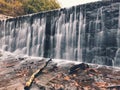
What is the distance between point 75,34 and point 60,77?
634 centimetres

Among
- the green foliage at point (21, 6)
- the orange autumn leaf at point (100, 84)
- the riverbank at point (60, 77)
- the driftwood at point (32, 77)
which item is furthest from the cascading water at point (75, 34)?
the green foliage at point (21, 6)

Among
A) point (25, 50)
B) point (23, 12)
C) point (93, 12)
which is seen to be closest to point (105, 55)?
point (93, 12)

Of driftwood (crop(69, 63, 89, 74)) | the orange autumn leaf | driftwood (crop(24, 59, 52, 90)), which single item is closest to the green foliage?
driftwood (crop(24, 59, 52, 90))

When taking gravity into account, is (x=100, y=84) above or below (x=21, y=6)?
below

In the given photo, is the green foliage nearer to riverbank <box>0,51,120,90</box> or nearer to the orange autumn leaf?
riverbank <box>0,51,120,90</box>

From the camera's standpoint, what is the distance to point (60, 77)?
61.5 ft

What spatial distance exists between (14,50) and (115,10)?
46.7 feet

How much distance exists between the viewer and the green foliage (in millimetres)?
44688

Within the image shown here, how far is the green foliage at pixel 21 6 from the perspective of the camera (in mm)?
44688

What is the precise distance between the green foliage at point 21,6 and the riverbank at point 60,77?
915 inches

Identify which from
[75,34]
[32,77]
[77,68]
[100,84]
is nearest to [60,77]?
[77,68]

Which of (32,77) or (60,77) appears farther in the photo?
(32,77)

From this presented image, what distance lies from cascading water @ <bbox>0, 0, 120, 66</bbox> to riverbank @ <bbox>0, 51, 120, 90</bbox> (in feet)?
5.00

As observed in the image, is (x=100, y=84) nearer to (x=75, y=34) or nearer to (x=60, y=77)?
(x=60, y=77)
